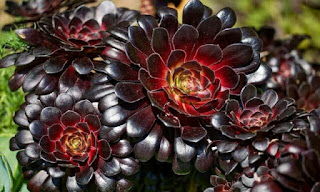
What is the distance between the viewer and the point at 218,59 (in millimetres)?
1088

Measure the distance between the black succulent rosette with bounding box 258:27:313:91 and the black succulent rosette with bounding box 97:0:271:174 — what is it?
1.31ft

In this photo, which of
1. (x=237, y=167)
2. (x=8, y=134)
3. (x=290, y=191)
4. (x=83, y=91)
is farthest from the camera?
(x=8, y=134)

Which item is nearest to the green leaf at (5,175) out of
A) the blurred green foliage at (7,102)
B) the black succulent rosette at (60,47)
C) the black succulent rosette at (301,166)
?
the black succulent rosette at (60,47)

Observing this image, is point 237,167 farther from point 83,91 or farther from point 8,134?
point 8,134

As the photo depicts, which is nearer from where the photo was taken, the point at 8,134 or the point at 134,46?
the point at 134,46

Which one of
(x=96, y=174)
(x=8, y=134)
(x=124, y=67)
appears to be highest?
(x=124, y=67)

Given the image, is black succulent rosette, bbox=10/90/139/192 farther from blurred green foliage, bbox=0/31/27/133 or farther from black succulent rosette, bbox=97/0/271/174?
blurred green foliage, bbox=0/31/27/133

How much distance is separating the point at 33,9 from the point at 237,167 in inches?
31.7

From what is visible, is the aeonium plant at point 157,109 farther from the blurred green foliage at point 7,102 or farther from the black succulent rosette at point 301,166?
the blurred green foliage at point 7,102

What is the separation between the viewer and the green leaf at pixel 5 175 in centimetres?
122

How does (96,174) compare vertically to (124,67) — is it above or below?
below

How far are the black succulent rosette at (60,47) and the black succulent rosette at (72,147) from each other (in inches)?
2.2

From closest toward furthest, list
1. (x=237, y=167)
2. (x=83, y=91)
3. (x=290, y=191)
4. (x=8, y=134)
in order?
(x=290, y=191), (x=237, y=167), (x=83, y=91), (x=8, y=134)

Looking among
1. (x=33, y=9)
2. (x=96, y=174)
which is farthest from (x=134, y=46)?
(x=33, y=9)
